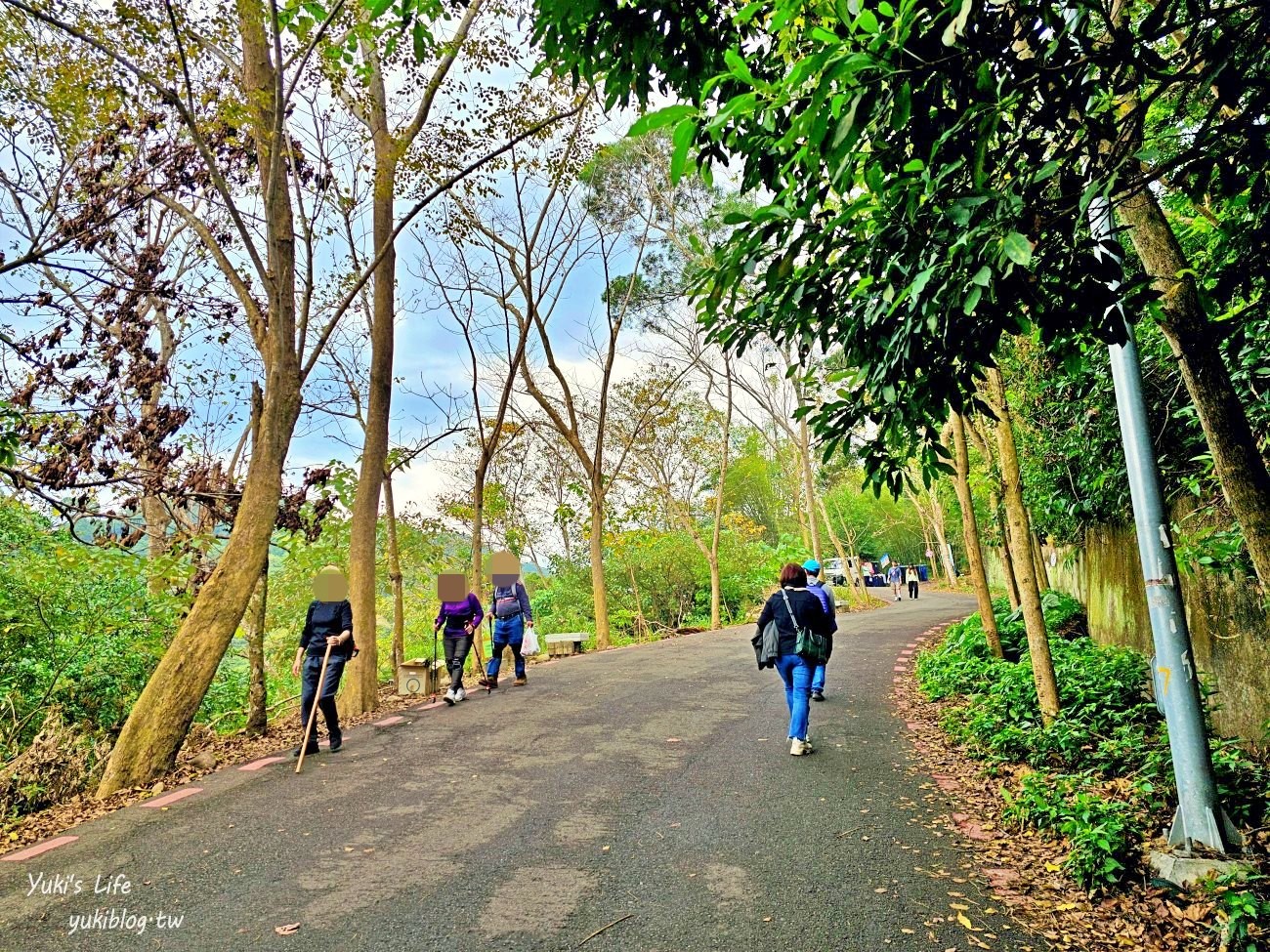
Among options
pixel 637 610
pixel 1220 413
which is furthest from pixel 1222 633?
pixel 637 610

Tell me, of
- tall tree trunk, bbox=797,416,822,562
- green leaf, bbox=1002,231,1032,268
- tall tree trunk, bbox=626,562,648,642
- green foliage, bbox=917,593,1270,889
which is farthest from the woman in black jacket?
tall tree trunk, bbox=626,562,648,642

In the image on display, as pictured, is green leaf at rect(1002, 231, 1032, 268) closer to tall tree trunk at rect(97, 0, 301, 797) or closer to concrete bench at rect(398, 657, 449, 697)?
tall tree trunk at rect(97, 0, 301, 797)

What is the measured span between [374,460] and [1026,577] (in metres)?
8.22

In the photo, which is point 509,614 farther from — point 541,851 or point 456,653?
point 541,851

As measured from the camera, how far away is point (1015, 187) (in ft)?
8.02

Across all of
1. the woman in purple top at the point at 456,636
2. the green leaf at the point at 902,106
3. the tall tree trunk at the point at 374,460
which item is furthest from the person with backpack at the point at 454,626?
the green leaf at the point at 902,106

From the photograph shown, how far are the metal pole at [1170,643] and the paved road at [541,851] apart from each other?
4.05 feet

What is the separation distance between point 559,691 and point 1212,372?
27.9 feet

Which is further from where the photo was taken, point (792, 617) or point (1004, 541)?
point (1004, 541)

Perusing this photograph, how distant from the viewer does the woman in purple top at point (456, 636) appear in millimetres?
9258

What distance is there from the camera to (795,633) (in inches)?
254

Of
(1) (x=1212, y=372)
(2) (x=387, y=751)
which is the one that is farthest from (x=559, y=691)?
(1) (x=1212, y=372)

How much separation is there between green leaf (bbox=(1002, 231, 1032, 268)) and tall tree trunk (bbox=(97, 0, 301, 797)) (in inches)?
295

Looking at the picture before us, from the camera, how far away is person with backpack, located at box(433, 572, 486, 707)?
30.4ft
